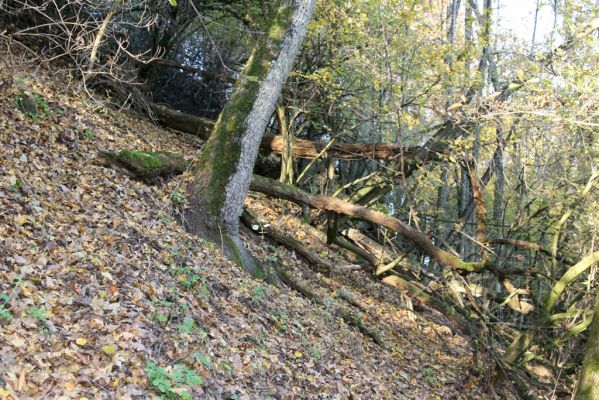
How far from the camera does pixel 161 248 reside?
6812 mm

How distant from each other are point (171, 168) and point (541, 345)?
21.3 feet

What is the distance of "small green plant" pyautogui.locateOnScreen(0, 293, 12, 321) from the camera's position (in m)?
4.26

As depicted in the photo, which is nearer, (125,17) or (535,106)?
(535,106)

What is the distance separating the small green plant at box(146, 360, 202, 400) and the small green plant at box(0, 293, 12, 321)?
112 centimetres

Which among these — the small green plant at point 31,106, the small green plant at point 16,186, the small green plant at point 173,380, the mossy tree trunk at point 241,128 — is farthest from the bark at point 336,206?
the small green plant at point 173,380

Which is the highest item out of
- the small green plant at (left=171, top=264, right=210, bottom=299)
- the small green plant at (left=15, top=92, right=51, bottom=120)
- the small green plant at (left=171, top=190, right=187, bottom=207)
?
the small green plant at (left=15, top=92, right=51, bottom=120)

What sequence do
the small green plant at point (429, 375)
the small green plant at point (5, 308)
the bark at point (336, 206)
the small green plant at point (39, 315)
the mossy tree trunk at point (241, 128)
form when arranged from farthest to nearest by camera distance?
1. the bark at point (336, 206)
2. the small green plant at point (429, 375)
3. the mossy tree trunk at point (241, 128)
4. the small green plant at point (39, 315)
5. the small green plant at point (5, 308)

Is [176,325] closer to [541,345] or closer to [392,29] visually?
[541,345]

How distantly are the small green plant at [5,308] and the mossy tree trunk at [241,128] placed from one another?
141 inches

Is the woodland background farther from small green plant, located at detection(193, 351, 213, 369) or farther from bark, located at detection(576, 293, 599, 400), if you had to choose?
small green plant, located at detection(193, 351, 213, 369)

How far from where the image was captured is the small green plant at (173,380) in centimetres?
443

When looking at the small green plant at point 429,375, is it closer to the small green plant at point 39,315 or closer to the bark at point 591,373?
the bark at point 591,373

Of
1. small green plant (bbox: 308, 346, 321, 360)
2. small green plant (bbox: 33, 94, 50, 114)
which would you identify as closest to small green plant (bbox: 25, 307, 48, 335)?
small green plant (bbox: 308, 346, 321, 360)

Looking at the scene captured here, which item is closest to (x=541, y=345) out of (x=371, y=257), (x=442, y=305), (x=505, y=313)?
(x=442, y=305)
